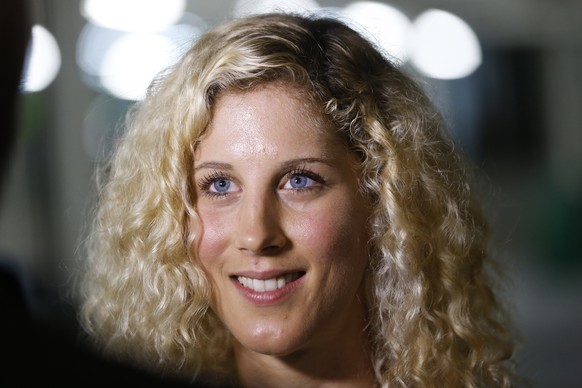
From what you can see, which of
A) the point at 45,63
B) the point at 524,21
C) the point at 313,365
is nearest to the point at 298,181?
the point at 313,365

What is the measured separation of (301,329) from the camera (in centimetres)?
156

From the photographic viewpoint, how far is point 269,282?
1.55 metres

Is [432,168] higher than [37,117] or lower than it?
higher

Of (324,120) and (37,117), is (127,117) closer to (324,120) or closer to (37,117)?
(324,120)

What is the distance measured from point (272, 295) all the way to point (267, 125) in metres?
0.33

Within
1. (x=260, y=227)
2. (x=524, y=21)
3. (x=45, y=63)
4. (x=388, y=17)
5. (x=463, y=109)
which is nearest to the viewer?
(x=260, y=227)

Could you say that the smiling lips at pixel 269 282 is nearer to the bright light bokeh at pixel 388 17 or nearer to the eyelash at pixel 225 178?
the eyelash at pixel 225 178

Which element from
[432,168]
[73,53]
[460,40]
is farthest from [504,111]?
[432,168]

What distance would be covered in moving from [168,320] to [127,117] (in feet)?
1.68

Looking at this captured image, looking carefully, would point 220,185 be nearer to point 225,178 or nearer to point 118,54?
point 225,178

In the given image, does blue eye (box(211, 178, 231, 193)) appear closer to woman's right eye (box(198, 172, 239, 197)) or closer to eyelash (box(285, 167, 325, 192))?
woman's right eye (box(198, 172, 239, 197))

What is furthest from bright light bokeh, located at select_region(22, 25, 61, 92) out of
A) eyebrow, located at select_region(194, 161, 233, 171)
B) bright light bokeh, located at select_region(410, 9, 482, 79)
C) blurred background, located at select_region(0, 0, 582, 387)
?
eyebrow, located at select_region(194, 161, 233, 171)

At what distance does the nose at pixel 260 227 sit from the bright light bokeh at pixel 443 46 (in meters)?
5.67

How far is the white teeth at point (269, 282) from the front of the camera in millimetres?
1549
